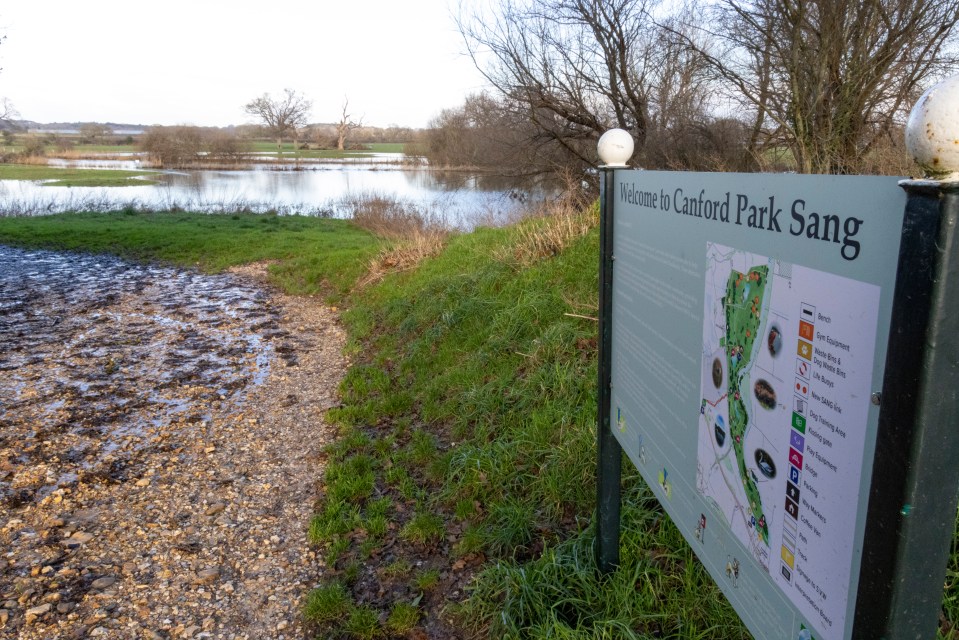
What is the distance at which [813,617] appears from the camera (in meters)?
1.31

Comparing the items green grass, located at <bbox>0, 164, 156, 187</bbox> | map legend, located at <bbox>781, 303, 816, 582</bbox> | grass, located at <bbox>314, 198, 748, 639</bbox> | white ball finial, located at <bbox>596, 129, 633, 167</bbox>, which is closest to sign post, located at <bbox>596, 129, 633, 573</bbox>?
white ball finial, located at <bbox>596, 129, 633, 167</bbox>

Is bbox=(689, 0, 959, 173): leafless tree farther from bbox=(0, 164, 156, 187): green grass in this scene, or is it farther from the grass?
bbox=(0, 164, 156, 187): green grass

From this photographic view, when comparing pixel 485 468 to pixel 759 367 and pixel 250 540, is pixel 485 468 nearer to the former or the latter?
pixel 250 540

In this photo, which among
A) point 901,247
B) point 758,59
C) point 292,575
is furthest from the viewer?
point 758,59

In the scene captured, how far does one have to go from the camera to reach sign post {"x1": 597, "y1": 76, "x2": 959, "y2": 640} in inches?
39.2

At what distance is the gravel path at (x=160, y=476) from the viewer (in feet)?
11.4

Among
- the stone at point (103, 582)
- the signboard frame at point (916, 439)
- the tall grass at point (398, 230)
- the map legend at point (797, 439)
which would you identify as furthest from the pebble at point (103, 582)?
the tall grass at point (398, 230)

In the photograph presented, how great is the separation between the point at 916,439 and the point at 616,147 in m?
1.76

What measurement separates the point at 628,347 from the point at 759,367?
3.33 feet

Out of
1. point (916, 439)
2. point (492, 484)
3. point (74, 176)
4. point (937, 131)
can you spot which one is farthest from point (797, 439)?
point (74, 176)

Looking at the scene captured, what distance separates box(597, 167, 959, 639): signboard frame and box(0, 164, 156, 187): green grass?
37653mm

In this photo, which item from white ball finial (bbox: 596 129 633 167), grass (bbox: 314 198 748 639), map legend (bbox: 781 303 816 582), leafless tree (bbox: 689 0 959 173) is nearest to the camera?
map legend (bbox: 781 303 816 582)

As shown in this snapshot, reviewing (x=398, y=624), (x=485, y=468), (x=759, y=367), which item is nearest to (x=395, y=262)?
(x=485, y=468)

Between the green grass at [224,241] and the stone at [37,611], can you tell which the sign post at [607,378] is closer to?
the stone at [37,611]
